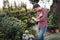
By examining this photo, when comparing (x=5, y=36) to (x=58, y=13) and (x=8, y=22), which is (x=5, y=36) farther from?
(x=58, y=13)

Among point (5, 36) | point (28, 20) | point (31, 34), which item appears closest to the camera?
point (5, 36)

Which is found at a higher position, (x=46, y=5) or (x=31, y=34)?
(x=46, y=5)

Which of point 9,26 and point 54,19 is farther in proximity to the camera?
point 54,19

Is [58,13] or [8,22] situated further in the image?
[58,13]

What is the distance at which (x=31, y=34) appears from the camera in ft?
32.8

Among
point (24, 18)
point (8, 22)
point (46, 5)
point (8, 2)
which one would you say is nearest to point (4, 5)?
Result: point (8, 2)

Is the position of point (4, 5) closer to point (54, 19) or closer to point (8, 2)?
point (8, 2)

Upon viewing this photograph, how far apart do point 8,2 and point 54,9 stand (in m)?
2.33

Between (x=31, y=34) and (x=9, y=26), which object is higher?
(x=9, y=26)

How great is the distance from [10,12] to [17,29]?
11.5 feet

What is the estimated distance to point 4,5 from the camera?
11.8 metres

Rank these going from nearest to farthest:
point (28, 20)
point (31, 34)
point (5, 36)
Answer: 1. point (5, 36)
2. point (31, 34)
3. point (28, 20)

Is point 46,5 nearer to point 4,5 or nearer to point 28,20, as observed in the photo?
point 28,20

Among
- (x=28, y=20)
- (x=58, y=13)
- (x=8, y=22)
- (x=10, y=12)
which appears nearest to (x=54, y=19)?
(x=58, y=13)
